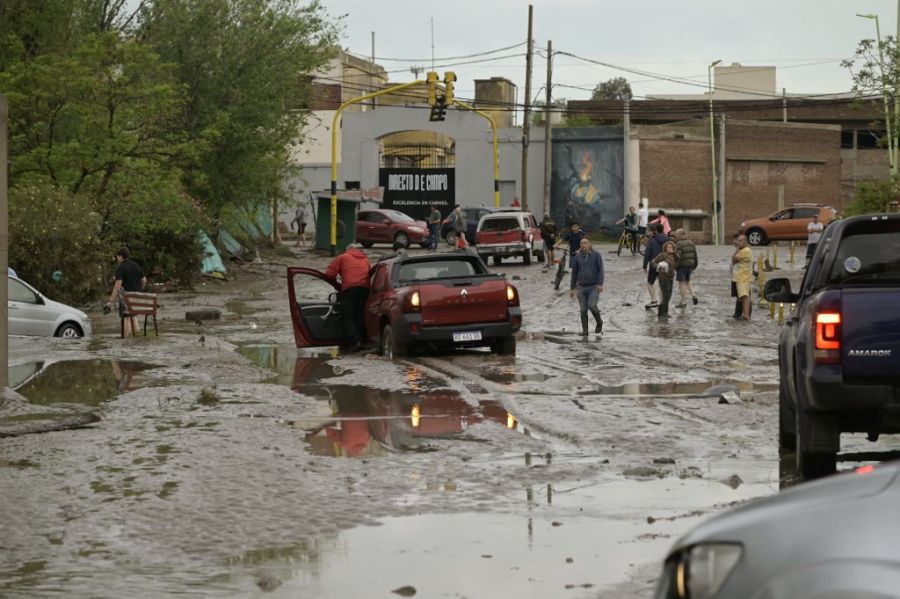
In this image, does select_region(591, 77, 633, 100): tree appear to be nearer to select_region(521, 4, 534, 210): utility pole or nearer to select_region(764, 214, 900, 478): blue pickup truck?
select_region(521, 4, 534, 210): utility pole

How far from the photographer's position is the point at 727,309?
3102 cm

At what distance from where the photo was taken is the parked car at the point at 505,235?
44.8 meters

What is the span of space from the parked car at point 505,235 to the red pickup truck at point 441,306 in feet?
77.8

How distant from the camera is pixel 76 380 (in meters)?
17.2

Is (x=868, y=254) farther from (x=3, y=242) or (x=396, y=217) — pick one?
(x=396, y=217)

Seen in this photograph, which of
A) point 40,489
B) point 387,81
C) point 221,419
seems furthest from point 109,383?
point 387,81

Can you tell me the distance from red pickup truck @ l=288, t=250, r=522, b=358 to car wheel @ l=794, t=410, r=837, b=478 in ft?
35.2

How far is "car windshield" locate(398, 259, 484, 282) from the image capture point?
20453mm

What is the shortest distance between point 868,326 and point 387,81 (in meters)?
95.9

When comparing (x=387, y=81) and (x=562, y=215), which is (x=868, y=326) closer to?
(x=562, y=215)

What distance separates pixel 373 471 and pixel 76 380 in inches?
312

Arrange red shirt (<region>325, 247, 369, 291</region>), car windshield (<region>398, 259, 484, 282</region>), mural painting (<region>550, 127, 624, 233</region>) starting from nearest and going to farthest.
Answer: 1. car windshield (<region>398, 259, 484, 282</region>)
2. red shirt (<region>325, 247, 369, 291</region>)
3. mural painting (<region>550, 127, 624, 233</region>)

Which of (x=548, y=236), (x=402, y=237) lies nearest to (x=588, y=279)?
(x=548, y=236)

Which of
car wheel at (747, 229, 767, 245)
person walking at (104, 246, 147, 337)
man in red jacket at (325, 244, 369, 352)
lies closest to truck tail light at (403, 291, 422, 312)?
man in red jacket at (325, 244, 369, 352)
